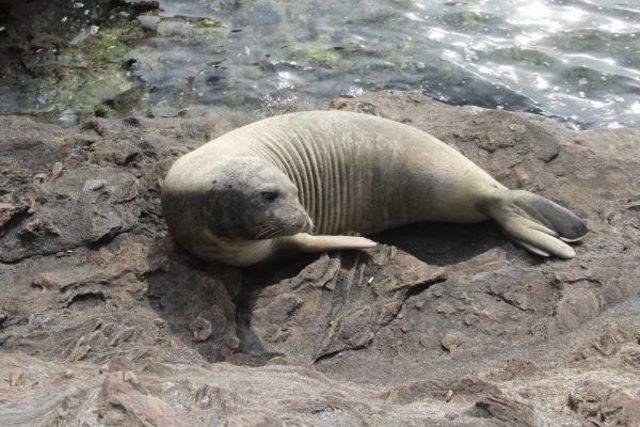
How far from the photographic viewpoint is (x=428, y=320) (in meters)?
4.59

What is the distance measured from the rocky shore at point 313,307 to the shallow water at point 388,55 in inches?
70.1

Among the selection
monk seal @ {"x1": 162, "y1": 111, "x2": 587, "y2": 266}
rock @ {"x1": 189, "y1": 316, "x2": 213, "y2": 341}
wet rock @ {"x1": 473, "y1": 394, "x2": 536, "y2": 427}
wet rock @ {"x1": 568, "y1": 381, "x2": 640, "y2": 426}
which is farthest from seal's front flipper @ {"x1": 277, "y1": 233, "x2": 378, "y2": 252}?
wet rock @ {"x1": 473, "y1": 394, "x2": 536, "y2": 427}

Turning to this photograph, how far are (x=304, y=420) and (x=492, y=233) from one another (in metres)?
3.11

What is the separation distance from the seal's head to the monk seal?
2cm

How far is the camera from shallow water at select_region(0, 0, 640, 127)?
8.00 metres

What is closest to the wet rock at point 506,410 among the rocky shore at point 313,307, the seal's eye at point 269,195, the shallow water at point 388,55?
the rocky shore at point 313,307

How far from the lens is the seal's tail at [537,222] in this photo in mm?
5176

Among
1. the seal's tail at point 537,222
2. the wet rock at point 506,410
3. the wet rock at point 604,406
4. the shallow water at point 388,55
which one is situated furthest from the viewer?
the shallow water at point 388,55

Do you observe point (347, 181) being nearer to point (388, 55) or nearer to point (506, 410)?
point (506, 410)

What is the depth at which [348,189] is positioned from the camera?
18.6 ft

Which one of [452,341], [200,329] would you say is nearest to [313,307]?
[200,329]

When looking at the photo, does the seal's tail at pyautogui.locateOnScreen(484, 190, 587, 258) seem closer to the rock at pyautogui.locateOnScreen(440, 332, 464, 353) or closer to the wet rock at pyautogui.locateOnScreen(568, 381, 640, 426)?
the rock at pyautogui.locateOnScreen(440, 332, 464, 353)

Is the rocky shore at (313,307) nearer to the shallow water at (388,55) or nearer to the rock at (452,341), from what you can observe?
the rock at (452,341)

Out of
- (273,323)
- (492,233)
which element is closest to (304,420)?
(273,323)
